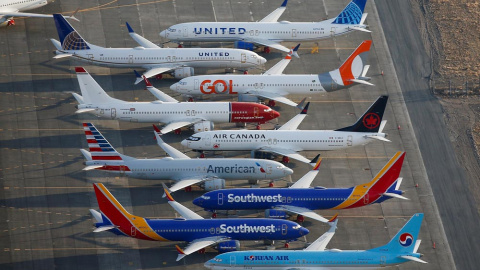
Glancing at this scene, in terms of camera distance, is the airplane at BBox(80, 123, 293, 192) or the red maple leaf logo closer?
the airplane at BBox(80, 123, 293, 192)

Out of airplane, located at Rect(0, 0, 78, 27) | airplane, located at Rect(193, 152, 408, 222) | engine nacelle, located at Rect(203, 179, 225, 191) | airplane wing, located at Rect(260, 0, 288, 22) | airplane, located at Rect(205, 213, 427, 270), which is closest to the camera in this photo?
airplane, located at Rect(205, 213, 427, 270)

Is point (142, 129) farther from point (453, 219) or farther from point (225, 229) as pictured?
point (453, 219)

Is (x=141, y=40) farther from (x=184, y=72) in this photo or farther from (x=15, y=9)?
(x=15, y=9)

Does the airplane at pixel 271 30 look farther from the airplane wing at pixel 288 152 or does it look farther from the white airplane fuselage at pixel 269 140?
the airplane wing at pixel 288 152

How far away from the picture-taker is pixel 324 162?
148000 millimetres

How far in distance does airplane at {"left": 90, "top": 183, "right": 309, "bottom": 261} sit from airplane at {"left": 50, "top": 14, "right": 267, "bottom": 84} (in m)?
32.9

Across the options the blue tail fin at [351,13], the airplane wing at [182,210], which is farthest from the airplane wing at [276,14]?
the airplane wing at [182,210]

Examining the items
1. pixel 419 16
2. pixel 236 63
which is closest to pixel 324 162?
pixel 236 63

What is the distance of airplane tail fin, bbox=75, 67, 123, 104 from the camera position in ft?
487

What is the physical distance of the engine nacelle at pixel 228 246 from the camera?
5128 inches

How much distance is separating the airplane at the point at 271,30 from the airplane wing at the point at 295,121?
51.3 ft

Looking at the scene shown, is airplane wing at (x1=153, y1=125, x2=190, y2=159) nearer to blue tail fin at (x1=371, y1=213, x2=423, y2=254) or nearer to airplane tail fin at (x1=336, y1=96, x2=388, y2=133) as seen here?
airplane tail fin at (x1=336, y1=96, x2=388, y2=133)

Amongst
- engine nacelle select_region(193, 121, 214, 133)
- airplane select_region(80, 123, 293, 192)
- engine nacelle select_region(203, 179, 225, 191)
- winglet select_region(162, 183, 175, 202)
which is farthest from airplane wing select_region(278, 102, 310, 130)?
winglet select_region(162, 183, 175, 202)

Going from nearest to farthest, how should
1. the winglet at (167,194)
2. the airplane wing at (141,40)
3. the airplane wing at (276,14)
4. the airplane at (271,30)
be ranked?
the winglet at (167,194), the airplane wing at (141,40), the airplane at (271,30), the airplane wing at (276,14)
